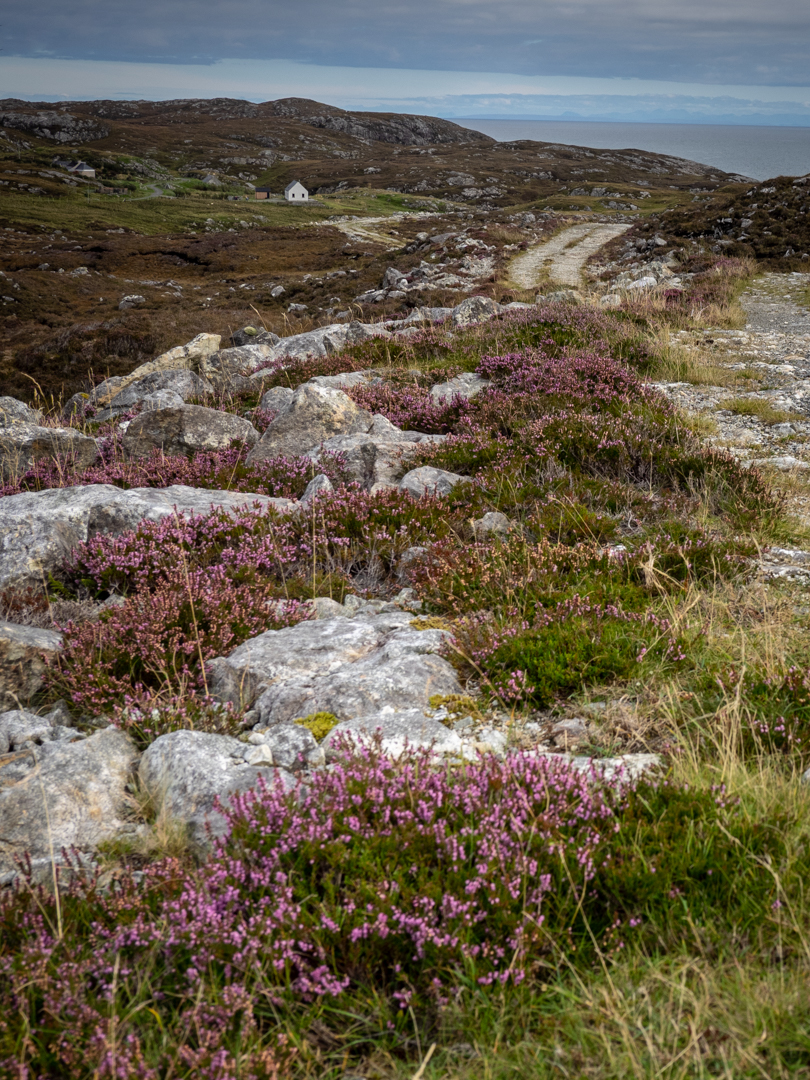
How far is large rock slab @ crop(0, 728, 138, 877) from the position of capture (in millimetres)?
3168

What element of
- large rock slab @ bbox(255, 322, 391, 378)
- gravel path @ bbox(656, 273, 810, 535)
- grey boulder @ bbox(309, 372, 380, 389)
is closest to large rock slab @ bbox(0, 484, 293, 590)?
gravel path @ bbox(656, 273, 810, 535)

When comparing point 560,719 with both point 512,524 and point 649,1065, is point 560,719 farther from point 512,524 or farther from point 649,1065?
point 512,524

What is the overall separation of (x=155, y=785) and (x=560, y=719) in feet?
7.43

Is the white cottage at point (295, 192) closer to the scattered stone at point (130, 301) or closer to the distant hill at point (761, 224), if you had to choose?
the scattered stone at point (130, 301)

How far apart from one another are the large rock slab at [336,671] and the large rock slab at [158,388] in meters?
10.7

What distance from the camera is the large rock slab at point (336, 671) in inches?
161

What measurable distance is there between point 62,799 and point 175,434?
7507 mm

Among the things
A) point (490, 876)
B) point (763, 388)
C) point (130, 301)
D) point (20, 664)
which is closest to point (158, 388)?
point (20, 664)

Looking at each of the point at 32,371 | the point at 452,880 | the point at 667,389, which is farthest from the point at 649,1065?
the point at 32,371

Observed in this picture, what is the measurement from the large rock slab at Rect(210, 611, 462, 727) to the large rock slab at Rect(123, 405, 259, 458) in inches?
226

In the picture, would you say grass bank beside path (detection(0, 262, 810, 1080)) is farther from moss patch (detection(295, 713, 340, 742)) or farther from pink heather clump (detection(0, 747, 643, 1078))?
moss patch (detection(295, 713, 340, 742))

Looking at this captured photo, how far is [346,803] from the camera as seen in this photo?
296 centimetres

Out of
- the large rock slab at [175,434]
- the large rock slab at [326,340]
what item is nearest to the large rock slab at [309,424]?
the large rock slab at [175,434]

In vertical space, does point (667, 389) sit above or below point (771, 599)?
above
